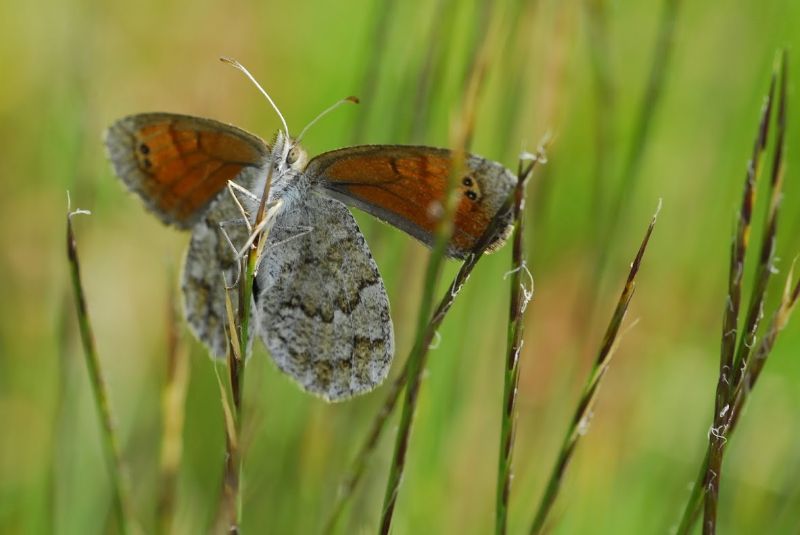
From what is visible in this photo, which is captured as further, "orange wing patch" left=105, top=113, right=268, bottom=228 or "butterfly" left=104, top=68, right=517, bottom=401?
"orange wing patch" left=105, top=113, right=268, bottom=228

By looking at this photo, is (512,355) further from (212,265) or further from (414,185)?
(212,265)

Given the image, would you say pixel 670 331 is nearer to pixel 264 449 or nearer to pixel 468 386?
pixel 468 386

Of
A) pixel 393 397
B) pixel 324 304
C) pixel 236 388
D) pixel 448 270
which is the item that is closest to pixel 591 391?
pixel 393 397

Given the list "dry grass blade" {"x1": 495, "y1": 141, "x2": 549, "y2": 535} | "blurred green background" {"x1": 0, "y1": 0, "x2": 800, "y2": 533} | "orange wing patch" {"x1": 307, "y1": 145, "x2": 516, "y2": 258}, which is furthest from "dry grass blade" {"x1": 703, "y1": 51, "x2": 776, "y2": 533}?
"blurred green background" {"x1": 0, "y1": 0, "x2": 800, "y2": 533}

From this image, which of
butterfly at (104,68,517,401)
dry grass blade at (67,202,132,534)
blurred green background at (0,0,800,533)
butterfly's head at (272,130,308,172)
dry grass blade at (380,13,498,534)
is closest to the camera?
dry grass blade at (380,13,498,534)

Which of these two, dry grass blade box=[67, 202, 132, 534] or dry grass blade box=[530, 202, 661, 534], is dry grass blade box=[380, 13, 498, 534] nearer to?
dry grass blade box=[530, 202, 661, 534]

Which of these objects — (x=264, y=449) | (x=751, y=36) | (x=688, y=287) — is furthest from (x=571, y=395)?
(x=751, y=36)

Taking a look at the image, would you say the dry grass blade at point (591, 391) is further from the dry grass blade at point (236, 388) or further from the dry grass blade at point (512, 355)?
the dry grass blade at point (236, 388)

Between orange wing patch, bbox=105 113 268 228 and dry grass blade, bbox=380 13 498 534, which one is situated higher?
orange wing patch, bbox=105 113 268 228
